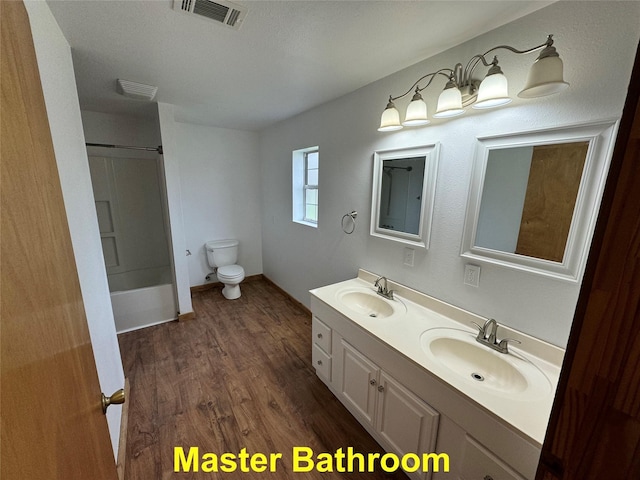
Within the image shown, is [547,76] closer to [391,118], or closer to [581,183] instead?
[581,183]

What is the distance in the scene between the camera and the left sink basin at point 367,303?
1.74 m

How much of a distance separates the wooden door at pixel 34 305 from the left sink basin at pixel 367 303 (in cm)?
140

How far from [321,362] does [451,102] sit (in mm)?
1885

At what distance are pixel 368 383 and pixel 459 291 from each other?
0.77m

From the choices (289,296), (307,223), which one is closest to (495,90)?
(307,223)

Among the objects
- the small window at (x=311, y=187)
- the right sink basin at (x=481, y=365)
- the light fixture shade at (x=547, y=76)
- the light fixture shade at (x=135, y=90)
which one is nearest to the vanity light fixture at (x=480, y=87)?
the light fixture shade at (x=547, y=76)

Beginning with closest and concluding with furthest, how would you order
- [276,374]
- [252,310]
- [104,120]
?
[276,374] < [104,120] < [252,310]

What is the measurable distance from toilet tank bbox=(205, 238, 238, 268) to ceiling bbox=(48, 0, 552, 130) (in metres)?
1.89

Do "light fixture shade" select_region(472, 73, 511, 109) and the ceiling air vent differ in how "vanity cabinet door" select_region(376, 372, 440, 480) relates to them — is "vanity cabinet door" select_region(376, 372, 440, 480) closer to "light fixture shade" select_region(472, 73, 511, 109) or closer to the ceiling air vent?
"light fixture shade" select_region(472, 73, 511, 109)

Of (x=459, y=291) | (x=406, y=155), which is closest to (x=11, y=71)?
(x=406, y=155)

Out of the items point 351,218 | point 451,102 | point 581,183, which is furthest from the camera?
point 351,218

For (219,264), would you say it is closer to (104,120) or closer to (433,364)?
(104,120)

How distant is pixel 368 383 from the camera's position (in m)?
1.50

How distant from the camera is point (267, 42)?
1.38 meters
